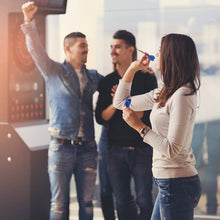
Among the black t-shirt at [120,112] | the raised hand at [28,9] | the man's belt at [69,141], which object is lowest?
the man's belt at [69,141]

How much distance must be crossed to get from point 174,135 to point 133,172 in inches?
40.6

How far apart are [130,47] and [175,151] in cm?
121

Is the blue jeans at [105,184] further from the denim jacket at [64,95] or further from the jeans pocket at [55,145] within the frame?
the jeans pocket at [55,145]

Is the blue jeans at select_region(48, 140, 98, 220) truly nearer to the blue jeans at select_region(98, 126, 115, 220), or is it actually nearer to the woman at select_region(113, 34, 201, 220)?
the blue jeans at select_region(98, 126, 115, 220)

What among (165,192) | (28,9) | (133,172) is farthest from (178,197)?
(28,9)

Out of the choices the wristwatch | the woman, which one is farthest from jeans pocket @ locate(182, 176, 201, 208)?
the wristwatch

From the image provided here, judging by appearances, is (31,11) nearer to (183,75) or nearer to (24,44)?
(24,44)

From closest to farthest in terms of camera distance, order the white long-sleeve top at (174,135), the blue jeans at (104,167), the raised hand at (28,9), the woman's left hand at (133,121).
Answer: the white long-sleeve top at (174,135), the woman's left hand at (133,121), the raised hand at (28,9), the blue jeans at (104,167)

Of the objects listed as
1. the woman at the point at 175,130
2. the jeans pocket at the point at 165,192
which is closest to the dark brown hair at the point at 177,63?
the woman at the point at 175,130

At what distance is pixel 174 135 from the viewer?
1636mm

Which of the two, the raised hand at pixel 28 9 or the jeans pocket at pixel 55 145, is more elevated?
the raised hand at pixel 28 9

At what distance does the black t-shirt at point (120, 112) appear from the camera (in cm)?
262

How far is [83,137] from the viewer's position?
2609 millimetres

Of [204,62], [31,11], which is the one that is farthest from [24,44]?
[204,62]
